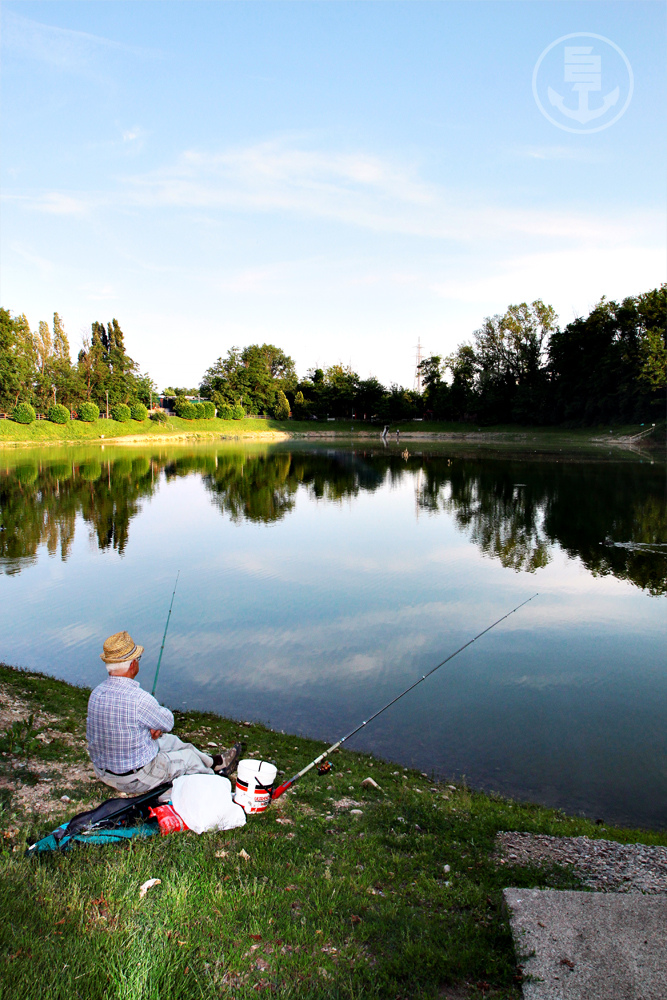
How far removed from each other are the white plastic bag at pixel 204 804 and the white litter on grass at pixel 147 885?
0.69 meters

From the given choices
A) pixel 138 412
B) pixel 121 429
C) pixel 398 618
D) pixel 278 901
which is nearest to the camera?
pixel 278 901

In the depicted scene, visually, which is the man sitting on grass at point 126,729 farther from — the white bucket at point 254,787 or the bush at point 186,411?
the bush at point 186,411

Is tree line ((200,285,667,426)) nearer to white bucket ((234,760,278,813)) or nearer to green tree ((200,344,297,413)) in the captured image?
green tree ((200,344,297,413))

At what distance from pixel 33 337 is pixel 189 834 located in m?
83.2

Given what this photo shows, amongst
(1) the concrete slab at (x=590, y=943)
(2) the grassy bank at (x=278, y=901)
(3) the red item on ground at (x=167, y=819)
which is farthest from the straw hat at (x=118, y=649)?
(1) the concrete slab at (x=590, y=943)

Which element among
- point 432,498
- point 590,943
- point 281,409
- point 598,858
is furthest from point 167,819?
point 281,409

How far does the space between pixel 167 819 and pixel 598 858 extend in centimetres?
317

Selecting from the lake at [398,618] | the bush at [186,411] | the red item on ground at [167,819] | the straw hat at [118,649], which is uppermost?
the bush at [186,411]

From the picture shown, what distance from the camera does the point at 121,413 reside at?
73.7 meters

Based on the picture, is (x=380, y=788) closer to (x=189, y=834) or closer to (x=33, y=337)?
(x=189, y=834)

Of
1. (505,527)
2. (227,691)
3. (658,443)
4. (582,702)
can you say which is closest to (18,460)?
(505,527)

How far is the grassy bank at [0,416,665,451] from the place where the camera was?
201 ft

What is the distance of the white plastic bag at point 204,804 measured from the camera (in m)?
4.45

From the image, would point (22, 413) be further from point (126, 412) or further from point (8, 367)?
point (126, 412)
